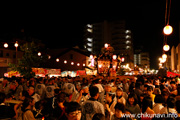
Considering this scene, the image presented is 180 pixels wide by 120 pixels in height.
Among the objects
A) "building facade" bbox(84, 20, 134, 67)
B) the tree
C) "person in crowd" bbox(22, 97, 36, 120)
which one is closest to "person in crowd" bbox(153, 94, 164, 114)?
"person in crowd" bbox(22, 97, 36, 120)

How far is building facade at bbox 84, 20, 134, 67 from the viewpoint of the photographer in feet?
228

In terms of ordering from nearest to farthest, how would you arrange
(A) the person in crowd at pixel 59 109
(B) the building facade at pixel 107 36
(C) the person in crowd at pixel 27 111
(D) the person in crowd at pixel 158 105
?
1. (C) the person in crowd at pixel 27 111
2. (A) the person in crowd at pixel 59 109
3. (D) the person in crowd at pixel 158 105
4. (B) the building facade at pixel 107 36

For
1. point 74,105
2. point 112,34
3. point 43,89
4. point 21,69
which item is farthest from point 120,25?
point 74,105

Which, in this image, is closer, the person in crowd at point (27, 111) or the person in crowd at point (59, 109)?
the person in crowd at point (27, 111)

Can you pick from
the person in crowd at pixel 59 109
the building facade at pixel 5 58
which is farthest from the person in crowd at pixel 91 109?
the building facade at pixel 5 58

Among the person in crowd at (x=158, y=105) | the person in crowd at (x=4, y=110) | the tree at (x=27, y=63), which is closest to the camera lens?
the person in crowd at (x=158, y=105)

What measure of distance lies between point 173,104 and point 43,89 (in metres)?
6.20

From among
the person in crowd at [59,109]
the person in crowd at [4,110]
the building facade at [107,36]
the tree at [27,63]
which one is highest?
the building facade at [107,36]

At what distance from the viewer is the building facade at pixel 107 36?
69.4m

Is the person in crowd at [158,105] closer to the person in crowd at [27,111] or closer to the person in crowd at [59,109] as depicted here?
the person in crowd at [59,109]

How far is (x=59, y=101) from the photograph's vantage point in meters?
4.26

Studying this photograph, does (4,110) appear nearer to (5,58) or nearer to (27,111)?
(27,111)

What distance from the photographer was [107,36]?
70062 millimetres

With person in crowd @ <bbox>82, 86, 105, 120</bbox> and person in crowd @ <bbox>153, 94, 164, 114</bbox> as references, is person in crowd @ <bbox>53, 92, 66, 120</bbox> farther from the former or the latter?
person in crowd @ <bbox>153, 94, 164, 114</bbox>
